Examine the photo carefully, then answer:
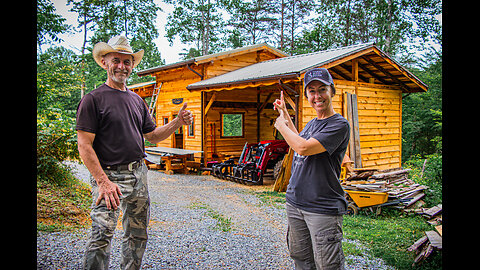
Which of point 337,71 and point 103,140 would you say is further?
point 337,71

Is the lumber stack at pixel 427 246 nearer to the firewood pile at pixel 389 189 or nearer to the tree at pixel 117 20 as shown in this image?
the firewood pile at pixel 389 189

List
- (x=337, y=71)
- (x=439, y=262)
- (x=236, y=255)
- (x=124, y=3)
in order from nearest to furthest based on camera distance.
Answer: (x=439, y=262), (x=236, y=255), (x=337, y=71), (x=124, y=3)

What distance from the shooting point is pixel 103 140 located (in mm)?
2914

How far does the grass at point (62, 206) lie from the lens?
19.4ft

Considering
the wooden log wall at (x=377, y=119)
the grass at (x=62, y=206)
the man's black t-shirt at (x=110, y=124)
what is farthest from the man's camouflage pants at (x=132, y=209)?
the wooden log wall at (x=377, y=119)

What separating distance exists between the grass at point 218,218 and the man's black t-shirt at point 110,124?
132 inches

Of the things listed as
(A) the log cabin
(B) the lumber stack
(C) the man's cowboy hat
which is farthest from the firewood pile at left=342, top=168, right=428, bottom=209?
(C) the man's cowboy hat

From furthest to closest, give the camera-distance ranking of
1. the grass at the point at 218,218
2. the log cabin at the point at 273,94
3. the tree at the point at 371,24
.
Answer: the tree at the point at 371,24, the log cabin at the point at 273,94, the grass at the point at 218,218

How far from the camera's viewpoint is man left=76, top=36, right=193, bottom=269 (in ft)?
8.82

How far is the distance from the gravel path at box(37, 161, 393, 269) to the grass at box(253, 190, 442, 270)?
0.81ft

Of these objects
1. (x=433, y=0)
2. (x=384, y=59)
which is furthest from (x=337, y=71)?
(x=433, y=0)

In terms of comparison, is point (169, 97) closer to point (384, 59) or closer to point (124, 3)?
point (384, 59)

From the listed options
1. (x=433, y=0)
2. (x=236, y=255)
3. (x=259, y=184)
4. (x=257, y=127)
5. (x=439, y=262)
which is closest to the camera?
(x=439, y=262)

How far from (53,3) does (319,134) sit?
741cm
